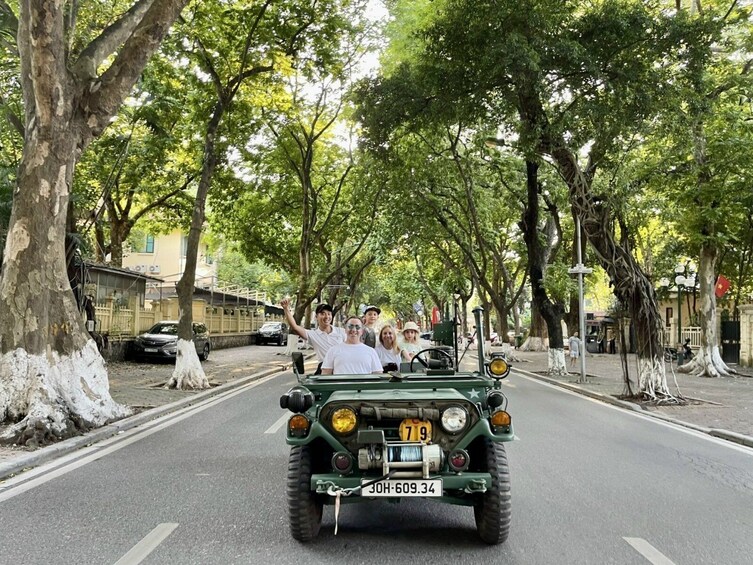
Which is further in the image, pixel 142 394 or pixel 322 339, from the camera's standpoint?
pixel 142 394

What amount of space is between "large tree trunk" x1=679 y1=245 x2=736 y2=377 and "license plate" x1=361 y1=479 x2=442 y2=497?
18996mm

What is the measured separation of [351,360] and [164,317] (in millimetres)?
26073

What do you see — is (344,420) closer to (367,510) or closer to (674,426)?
(367,510)

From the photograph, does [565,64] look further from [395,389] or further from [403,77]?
[395,389]

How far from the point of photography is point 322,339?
784 cm

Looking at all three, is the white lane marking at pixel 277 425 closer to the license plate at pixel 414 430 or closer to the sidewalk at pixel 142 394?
the sidewalk at pixel 142 394

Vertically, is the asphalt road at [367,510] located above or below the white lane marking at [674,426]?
above

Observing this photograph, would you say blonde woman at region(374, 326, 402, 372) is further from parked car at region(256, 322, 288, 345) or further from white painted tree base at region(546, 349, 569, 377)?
parked car at region(256, 322, 288, 345)

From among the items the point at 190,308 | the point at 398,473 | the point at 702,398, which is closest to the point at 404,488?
the point at 398,473

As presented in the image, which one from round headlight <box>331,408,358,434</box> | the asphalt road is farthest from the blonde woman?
round headlight <box>331,408,358,434</box>

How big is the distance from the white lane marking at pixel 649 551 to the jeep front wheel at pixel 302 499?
2144 millimetres

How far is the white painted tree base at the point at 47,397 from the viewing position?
7.92 meters

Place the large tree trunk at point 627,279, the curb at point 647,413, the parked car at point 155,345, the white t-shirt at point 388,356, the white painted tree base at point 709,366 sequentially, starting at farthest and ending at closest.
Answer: the parked car at point 155,345, the white painted tree base at point 709,366, the large tree trunk at point 627,279, the curb at point 647,413, the white t-shirt at point 388,356

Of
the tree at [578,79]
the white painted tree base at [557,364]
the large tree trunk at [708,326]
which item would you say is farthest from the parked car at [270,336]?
the tree at [578,79]
